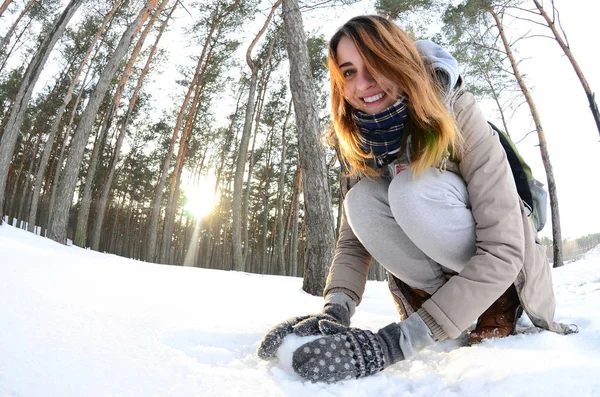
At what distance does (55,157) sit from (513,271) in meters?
23.6

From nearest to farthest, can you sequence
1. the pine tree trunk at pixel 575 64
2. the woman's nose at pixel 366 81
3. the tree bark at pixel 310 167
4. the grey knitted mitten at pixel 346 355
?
the grey knitted mitten at pixel 346 355, the woman's nose at pixel 366 81, the tree bark at pixel 310 167, the pine tree trunk at pixel 575 64

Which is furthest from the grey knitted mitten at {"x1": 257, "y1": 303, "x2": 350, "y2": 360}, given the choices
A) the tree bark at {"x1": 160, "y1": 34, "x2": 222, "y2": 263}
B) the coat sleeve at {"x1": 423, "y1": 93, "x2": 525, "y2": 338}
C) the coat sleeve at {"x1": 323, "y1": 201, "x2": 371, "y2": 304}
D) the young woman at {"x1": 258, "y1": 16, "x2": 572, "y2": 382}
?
the tree bark at {"x1": 160, "y1": 34, "x2": 222, "y2": 263}

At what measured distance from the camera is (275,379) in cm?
98

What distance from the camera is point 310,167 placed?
3908 mm

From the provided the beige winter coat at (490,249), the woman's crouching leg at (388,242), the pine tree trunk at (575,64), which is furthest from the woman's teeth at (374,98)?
the pine tree trunk at (575,64)

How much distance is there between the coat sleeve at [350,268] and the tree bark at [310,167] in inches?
87.2

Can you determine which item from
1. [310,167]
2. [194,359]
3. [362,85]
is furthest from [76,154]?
[362,85]

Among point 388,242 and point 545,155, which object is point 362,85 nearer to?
point 388,242

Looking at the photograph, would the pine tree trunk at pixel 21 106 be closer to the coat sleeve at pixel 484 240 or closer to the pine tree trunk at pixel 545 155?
the coat sleeve at pixel 484 240

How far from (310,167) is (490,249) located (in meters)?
2.94

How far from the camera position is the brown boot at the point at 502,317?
1.23 m

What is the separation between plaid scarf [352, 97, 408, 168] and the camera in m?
1.18

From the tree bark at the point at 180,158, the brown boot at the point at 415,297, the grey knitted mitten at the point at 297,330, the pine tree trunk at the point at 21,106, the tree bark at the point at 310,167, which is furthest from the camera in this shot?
the tree bark at the point at 180,158

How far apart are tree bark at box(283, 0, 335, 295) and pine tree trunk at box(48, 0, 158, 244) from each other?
462cm
